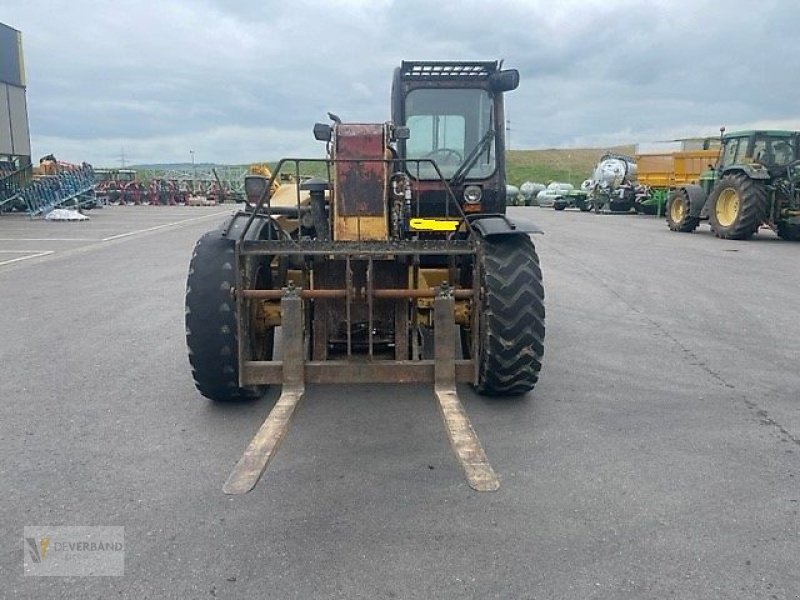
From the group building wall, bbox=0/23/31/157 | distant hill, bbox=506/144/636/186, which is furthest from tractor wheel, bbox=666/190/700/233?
distant hill, bbox=506/144/636/186

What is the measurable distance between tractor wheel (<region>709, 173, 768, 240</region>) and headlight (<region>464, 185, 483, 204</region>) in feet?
42.2

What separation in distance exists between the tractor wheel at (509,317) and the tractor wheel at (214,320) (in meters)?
1.69

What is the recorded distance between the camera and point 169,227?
23.7 meters

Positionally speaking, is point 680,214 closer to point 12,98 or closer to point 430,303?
point 430,303

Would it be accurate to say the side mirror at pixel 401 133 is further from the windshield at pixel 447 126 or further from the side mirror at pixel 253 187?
the side mirror at pixel 253 187

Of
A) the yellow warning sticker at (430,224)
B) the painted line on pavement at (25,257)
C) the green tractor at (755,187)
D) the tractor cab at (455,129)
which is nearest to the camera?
the yellow warning sticker at (430,224)

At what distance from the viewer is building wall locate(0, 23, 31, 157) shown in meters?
30.9

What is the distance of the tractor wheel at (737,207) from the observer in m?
16.3

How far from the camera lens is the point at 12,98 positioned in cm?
3209

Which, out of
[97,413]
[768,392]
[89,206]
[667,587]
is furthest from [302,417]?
[89,206]

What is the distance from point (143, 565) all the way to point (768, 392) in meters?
4.71

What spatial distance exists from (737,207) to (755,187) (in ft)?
3.63

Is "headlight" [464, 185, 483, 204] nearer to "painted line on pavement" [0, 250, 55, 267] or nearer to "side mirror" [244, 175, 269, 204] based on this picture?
"side mirror" [244, 175, 269, 204]

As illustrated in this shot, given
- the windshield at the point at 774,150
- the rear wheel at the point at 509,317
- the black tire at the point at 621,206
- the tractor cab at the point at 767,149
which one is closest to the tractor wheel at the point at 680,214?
the tractor cab at the point at 767,149
